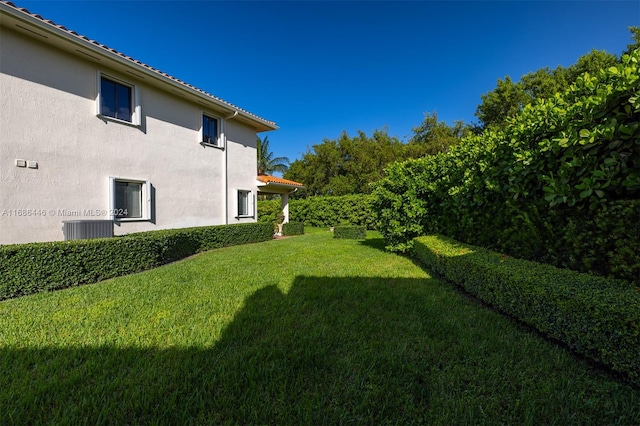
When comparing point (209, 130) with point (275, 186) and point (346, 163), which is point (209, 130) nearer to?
point (275, 186)

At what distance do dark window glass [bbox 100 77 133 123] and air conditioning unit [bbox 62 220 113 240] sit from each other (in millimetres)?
3268

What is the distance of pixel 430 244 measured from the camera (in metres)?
5.94

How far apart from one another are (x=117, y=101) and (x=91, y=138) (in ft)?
4.99

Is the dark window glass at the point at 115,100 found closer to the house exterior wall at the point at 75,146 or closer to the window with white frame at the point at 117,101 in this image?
the window with white frame at the point at 117,101

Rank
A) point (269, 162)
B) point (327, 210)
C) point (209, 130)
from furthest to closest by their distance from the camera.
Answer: point (269, 162)
point (327, 210)
point (209, 130)

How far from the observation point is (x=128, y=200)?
26.9 feet

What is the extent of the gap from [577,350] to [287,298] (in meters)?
3.42

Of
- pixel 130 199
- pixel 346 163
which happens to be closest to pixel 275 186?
pixel 130 199

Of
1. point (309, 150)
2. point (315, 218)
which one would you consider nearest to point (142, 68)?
point (315, 218)

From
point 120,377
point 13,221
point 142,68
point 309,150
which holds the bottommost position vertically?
point 120,377

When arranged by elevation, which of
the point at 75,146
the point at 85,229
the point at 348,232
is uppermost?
the point at 75,146

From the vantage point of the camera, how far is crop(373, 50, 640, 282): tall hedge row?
2.61 metres

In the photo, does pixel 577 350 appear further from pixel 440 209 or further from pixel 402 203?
pixel 402 203

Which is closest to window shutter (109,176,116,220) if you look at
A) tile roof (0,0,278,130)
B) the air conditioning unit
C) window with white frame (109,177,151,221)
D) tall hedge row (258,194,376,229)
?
window with white frame (109,177,151,221)
